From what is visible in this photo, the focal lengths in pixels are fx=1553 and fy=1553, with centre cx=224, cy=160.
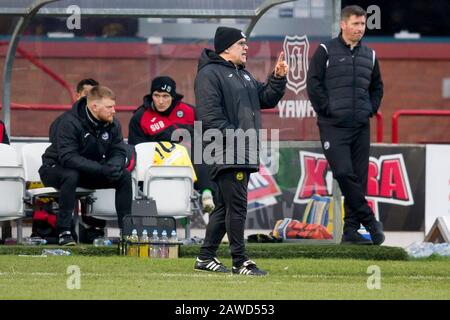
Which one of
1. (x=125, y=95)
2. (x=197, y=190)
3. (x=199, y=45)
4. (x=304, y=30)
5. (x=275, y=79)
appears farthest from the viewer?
(x=125, y=95)

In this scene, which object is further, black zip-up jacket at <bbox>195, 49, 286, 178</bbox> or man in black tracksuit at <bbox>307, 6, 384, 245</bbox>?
man in black tracksuit at <bbox>307, 6, 384, 245</bbox>

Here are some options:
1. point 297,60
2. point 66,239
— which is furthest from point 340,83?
point 66,239

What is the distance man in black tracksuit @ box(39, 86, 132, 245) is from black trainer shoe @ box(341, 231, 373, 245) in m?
2.18

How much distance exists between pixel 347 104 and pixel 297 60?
180 cm

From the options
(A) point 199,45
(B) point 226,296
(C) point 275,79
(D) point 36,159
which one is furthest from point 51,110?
(B) point 226,296

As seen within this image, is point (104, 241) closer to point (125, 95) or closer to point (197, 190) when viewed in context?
point (197, 190)

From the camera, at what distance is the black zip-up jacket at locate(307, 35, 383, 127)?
1517cm

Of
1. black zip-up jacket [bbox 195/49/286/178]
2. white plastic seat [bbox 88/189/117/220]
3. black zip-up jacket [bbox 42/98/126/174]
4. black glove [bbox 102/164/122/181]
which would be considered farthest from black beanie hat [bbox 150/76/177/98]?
black zip-up jacket [bbox 195/49/286/178]

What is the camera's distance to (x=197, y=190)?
A: 16.2 meters

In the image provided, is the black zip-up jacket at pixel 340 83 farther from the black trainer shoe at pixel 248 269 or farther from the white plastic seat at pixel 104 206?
the black trainer shoe at pixel 248 269

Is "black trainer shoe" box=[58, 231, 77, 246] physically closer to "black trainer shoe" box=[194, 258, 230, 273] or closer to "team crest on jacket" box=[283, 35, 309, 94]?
"black trainer shoe" box=[194, 258, 230, 273]

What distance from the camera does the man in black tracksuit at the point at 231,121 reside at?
40.7 feet

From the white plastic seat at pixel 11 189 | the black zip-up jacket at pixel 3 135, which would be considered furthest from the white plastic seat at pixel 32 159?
the white plastic seat at pixel 11 189

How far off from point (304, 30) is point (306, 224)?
7.88ft
